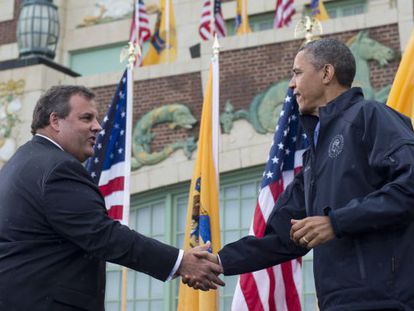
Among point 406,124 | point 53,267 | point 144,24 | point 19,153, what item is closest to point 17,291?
point 53,267

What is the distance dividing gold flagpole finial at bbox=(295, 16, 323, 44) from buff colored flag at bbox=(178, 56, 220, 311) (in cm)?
132

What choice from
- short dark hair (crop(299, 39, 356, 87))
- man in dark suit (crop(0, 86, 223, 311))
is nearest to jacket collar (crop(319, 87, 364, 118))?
short dark hair (crop(299, 39, 356, 87))

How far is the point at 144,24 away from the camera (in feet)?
63.3

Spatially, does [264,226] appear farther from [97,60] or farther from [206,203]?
[97,60]

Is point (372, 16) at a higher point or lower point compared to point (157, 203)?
higher

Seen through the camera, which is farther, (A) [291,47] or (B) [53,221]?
(A) [291,47]

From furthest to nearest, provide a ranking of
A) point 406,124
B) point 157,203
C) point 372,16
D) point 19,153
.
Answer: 1. point 157,203
2. point 372,16
3. point 19,153
4. point 406,124

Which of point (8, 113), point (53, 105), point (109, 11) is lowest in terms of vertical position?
point (53, 105)

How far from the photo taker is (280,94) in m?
15.0

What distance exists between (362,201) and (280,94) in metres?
9.60

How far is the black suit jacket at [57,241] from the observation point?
6121 millimetres

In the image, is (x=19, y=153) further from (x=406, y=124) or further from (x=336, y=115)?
(x=406, y=124)

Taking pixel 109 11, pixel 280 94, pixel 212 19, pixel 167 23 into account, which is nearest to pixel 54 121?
pixel 280 94

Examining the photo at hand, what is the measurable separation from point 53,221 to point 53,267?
30cm
